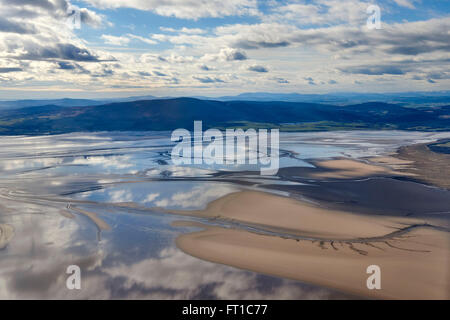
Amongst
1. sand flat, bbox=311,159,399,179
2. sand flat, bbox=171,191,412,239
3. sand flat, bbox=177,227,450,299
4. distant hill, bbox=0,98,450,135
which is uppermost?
distant hill, bbox=0,98,450,135

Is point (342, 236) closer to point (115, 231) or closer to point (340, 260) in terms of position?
point (340, 260)

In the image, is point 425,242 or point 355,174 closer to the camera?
point 425,242

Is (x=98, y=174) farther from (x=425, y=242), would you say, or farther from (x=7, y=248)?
(x=425, y=242)

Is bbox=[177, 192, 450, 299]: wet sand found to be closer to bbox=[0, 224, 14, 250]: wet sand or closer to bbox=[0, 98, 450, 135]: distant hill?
bbox=[0, 224, 14, 250]: wet sand

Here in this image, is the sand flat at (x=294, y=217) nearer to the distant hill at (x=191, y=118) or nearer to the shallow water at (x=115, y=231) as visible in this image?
the shallow water at (x=115, y=231)

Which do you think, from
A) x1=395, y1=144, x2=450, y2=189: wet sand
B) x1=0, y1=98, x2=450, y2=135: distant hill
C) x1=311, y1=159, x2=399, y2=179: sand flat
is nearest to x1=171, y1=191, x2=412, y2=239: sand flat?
x1=311, y1=159, x2=399, y2=179: sand flat
